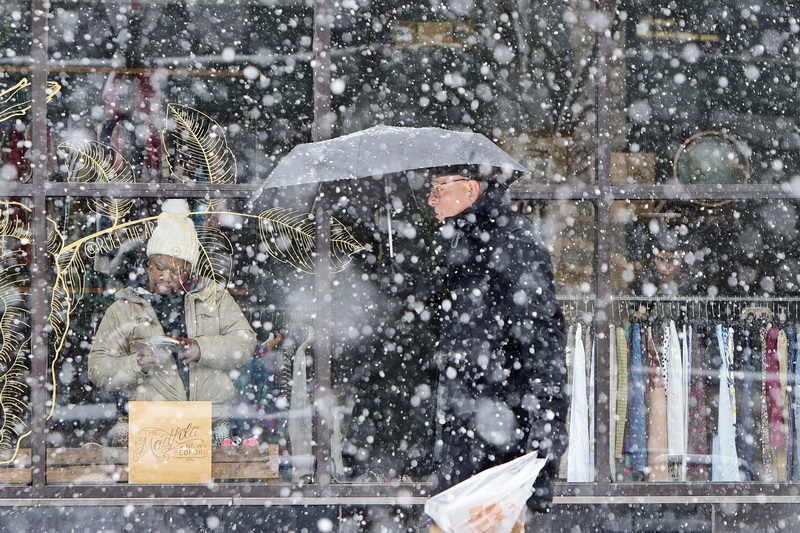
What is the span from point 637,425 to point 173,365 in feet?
9.02

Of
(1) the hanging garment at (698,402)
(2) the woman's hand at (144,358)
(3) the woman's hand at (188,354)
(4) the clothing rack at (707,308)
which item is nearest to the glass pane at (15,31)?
(2) the woman's hand at (144,358)

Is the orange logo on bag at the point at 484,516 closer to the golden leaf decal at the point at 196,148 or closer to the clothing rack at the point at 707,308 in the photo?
the clothing rack at the point at 707,308

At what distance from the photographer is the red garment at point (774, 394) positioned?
4688 mm

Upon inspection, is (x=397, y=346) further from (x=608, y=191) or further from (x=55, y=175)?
(x=55, y=175)

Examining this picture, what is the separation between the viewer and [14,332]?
14.6ft

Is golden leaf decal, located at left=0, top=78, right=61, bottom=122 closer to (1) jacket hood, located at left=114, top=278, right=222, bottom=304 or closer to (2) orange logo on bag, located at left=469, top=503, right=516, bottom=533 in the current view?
(1) jacket hood, located at left=114, top=278, right=222, bottom=304

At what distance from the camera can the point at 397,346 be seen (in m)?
5.12

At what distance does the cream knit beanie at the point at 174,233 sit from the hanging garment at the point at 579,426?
237 cm

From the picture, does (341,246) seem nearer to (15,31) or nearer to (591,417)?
(591,417)

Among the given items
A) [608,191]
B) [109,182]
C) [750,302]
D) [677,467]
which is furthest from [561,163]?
[109,182]

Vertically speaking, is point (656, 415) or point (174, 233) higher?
point (174, 233)

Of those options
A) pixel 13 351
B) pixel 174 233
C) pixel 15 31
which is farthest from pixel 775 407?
pixel 15 31

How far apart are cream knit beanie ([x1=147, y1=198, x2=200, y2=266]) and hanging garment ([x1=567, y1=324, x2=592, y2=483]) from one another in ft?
7.78

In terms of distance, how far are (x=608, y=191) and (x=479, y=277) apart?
1.70m
